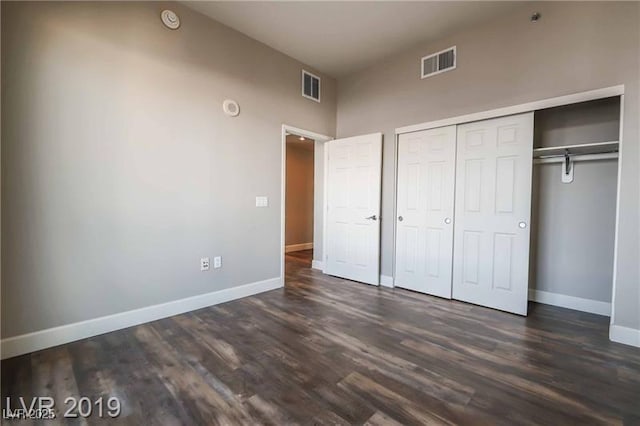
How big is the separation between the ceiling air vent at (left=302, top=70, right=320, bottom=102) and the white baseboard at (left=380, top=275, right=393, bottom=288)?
2.84 m

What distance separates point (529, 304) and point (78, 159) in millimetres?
Result: 4791

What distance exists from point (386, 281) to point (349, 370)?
2.21 meters

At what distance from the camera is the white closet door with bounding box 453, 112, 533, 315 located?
2982 mm

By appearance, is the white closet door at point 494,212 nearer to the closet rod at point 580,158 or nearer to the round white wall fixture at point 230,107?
the closet rod at point 580,158

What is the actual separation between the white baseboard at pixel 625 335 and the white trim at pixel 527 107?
200 cm

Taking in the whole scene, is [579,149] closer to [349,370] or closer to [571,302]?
[571,302]

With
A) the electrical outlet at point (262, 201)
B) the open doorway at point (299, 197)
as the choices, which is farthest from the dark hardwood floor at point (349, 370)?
the open doorway at point (299, 197)

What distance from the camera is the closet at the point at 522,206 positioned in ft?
9.70

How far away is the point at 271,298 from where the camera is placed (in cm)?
353

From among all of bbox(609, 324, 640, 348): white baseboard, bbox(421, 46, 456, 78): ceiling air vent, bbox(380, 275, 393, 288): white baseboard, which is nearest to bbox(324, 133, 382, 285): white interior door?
bbox(380, 275, 393, 288): white baseboard

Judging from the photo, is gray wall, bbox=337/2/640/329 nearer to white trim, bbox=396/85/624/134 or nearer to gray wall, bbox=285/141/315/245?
white trim, bbox=396/85/624/134

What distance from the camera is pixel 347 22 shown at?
322 cm

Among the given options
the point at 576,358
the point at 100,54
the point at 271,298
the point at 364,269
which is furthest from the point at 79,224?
the point at 576,358

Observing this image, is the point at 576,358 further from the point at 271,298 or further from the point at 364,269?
the point at 271,298
